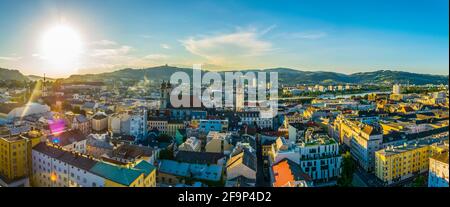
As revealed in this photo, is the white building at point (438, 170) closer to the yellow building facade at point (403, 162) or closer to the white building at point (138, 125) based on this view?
the yellow building facade at point (403, 162)

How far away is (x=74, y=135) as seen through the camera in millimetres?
4457

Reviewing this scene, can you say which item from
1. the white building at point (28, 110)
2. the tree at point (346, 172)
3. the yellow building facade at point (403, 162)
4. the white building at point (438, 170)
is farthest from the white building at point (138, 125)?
the white building at point (438, 170)

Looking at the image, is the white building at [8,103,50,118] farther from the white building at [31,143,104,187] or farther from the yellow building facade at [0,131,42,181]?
the white building at [31,143,104,187]

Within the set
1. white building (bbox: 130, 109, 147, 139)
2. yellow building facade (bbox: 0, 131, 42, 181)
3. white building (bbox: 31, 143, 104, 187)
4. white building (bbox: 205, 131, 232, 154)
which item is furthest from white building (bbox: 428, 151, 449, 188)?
white building (bbox: 130, 109, 147, 139)

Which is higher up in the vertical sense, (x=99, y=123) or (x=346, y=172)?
(x=99, y=123)

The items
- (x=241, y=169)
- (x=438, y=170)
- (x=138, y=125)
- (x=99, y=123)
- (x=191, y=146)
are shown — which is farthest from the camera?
(x=99, y=123)

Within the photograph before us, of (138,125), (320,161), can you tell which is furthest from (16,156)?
(138,125)

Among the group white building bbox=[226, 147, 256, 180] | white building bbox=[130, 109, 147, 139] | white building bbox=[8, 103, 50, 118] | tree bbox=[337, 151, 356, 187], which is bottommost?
tree bbox=[337, 151, 356, 187]

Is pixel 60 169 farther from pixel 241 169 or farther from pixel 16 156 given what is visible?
pixel 241 169

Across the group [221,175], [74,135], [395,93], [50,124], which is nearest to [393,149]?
[221,175]

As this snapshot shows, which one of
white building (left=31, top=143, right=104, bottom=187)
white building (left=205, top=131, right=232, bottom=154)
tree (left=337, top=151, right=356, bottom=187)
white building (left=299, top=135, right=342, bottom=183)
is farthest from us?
A: white building (left=205, top=131, right=232, bottom=154)

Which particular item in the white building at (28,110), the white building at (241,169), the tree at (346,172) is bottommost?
the tree at (346,172)

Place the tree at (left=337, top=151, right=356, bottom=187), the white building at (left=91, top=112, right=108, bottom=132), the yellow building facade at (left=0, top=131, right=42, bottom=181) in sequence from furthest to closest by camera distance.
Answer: the white building at (left=91, top=112, right=108, bottom=132)
the tree at (left=337, top=151, right=356, bottom=187)
the yellow building facade at (left=0, top=131, right=42, bottom=181)
